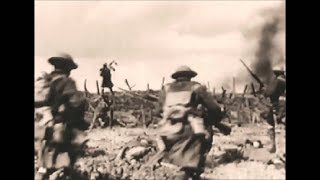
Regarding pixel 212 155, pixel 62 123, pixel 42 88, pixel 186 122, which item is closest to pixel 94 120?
pixel 62 123

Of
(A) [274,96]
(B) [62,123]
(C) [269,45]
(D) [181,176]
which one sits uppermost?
(C) [269,45]

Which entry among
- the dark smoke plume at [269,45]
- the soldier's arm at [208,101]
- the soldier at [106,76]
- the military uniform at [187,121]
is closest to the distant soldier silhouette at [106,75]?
the soldier at [106,76]

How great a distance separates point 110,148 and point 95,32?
1.50 ft

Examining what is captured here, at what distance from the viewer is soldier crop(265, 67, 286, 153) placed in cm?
186

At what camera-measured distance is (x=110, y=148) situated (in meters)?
1.88

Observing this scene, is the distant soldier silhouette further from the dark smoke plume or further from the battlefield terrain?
the dark smoke plume

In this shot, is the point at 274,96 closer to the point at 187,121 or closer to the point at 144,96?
the point at 187,121

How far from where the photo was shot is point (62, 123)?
6.13 ft

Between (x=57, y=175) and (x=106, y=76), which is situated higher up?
(x=106, y=76)

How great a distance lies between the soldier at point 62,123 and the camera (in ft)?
6.12

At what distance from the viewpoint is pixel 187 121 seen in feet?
6.09

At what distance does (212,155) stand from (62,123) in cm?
60
